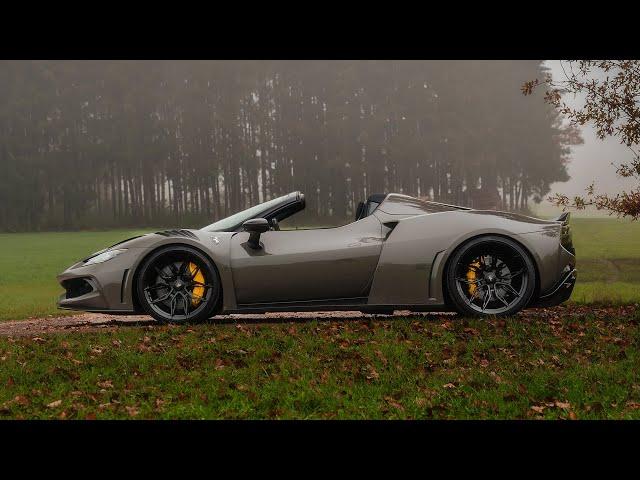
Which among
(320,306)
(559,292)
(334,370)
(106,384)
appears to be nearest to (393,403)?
(334,370)

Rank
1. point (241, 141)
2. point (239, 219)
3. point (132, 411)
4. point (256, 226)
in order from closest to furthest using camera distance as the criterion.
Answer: point (132, 411), point (256, 226), point (239, 219), point (241, 141)

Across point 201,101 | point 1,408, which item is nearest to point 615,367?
point 1,408

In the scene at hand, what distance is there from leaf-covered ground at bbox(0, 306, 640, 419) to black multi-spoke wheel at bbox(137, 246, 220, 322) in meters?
0.23

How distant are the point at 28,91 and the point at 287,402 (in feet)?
166

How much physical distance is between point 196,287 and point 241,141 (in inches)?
1675

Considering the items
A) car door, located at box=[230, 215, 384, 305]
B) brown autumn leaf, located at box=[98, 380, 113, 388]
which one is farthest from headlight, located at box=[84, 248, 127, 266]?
brown autumn leaf, located at box=[98, 380, 113, 388]

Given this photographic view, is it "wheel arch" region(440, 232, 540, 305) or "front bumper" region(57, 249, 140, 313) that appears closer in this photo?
"wheel arch" region(440, 232, 540, 305)

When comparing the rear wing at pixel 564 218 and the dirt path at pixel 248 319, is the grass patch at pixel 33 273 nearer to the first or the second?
the dirt path at pixel 248 319

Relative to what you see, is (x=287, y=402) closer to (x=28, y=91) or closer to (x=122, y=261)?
(x=122, y=261)

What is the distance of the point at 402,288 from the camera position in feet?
23.9

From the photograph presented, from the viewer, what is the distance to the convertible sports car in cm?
725

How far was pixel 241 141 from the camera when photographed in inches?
1935

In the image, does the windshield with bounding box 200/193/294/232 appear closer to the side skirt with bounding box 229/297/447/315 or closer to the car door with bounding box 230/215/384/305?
the car door with bounding box 230/215/384/305

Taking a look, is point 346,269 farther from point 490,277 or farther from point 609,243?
point 609,243
